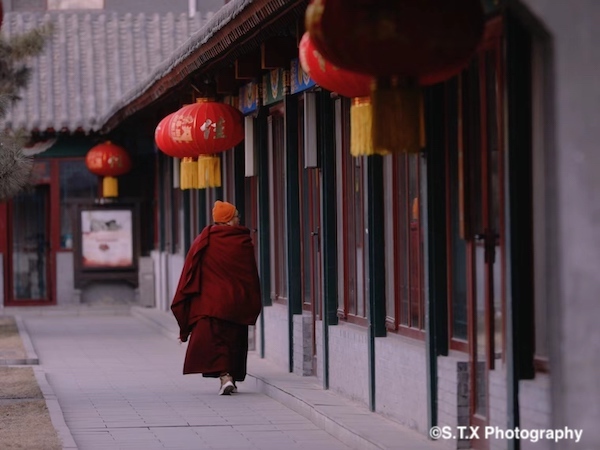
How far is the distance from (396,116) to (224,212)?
648 centimetres

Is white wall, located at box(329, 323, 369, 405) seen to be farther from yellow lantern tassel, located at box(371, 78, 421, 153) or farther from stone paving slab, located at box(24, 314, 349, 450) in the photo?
yellow lantern tassel, located at box(371, 78, 421, 153)

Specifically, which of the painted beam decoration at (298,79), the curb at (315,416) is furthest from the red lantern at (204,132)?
the curb at (315,416)

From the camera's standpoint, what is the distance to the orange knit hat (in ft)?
47.5

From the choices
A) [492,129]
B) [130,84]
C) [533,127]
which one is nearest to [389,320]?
[492,129]

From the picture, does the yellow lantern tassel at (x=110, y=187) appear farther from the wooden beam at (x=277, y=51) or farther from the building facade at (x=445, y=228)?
the wooden beam at (x=277, y=51)

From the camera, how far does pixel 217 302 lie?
1439 centimetres

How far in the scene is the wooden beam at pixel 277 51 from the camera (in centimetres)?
1491

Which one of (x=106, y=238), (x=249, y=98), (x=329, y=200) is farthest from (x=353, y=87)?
(x=106, y=238)

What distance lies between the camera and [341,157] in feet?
44.9

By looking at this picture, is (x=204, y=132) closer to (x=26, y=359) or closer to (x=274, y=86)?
(x=274, y=86)

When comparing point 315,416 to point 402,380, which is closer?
point 402,380

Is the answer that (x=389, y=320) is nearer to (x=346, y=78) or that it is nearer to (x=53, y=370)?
(x=346, y=78)

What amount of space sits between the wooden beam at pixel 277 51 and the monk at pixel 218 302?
155 cm

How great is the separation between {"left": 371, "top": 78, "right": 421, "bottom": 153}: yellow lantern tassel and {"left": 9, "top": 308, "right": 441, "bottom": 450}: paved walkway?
2.52m
